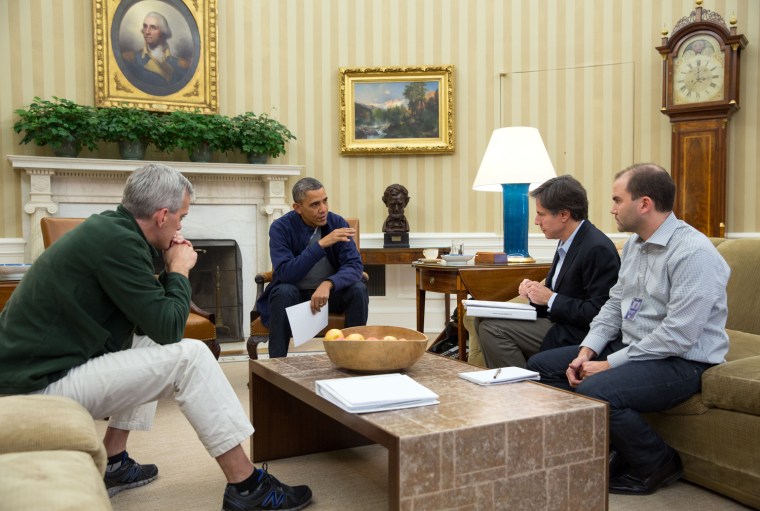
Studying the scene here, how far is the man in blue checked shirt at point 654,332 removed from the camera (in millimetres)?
2256

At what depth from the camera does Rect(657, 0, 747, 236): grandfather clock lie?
217 inches

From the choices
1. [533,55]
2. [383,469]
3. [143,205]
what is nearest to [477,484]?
[383,469]

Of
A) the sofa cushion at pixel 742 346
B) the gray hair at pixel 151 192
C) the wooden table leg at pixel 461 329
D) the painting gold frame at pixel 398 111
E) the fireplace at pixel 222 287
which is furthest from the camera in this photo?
the painting gold frame at pixel 398 111

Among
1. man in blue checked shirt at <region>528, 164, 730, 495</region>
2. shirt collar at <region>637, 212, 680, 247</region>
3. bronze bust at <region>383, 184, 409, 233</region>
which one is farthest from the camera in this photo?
bronze bust at <region>383, 184, 409, 233</region>

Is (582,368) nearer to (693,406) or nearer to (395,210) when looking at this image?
(693,406)

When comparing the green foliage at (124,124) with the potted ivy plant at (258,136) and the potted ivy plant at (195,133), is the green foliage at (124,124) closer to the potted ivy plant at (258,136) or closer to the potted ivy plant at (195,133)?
the potted ivy plant at (195,133)

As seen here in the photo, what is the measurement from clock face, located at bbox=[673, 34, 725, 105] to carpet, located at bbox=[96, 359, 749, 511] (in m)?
4.13

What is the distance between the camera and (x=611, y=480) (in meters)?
2.38

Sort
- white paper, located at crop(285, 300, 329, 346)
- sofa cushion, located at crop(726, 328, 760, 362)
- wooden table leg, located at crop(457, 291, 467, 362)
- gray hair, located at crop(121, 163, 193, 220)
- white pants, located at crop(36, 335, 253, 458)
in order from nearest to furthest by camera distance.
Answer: white pants, located at crop(36, 335, 253, 458)
gray hair, located at crop(121, 163, 193, 220)
sofa cushion, located at crop(726, 328, 760, 362)
white paper, located at crop(285, 300, 329, 346)
wooden table leg, located at crop(457, 291, 467, 362)

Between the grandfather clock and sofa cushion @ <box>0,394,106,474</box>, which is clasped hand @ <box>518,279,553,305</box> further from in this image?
the grandfather clock

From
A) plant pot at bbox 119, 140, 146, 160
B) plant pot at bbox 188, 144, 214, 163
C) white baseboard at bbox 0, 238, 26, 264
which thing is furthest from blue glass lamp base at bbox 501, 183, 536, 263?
white baseboard at bbox 0, 238, 26, 264

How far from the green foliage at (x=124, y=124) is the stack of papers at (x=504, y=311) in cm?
322

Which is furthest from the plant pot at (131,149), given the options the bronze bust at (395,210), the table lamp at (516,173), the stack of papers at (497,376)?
the stack of papers at (497,376)

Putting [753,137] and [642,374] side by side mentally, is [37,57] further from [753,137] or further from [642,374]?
[753,137]
